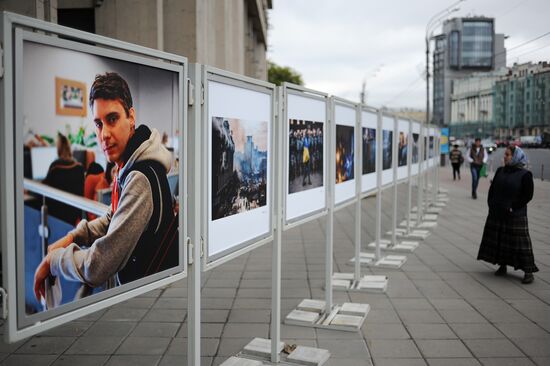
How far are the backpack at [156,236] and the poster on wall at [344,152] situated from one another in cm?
312

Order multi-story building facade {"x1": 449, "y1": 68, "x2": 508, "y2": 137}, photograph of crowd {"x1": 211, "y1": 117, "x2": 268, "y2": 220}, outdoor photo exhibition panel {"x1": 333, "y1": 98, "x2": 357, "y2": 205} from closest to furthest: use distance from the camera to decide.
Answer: photograph of crowd {"x1": 211, "y1": 117, "x2": 268, "y2": 220}
outdoor photo exhibition panel {"x1": 333, "y1": 98, "x2": 357, "y2": 205}
multi-story building facade {"x1": 449, "y1": 68, "x2": 508, "y2": 137}

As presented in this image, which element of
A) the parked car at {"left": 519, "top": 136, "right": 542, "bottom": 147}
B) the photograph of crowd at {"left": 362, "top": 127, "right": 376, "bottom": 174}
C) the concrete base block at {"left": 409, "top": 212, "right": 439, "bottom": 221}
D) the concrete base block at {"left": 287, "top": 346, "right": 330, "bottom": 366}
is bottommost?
the concrete base block at {"left": 287, "top": 346, "right": 330, "bottom": 366}

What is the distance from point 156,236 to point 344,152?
3.78m

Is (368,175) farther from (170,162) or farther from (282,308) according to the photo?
(170,162)

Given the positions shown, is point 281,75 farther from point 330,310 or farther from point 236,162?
point 236,162

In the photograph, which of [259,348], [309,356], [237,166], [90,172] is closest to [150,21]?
[237,166]

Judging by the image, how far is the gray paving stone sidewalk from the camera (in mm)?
4789

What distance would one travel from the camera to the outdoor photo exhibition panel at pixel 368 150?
24.6 ft

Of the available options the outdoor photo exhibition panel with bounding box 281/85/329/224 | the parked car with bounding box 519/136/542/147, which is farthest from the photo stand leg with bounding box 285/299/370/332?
the parked car with bounding box 519/136/542/147

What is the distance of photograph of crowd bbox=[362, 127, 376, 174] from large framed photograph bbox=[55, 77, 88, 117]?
5396 millimetres

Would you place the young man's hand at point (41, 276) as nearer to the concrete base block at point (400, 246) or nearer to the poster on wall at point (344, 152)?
the poster on wall at point (344, 152)

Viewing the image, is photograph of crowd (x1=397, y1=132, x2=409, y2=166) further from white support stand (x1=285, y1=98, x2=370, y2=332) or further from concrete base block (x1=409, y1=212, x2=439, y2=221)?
white support stand (x1=285, y1=98, x2=370, y2=332)

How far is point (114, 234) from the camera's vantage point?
274cm

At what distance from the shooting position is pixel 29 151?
2.21 m
